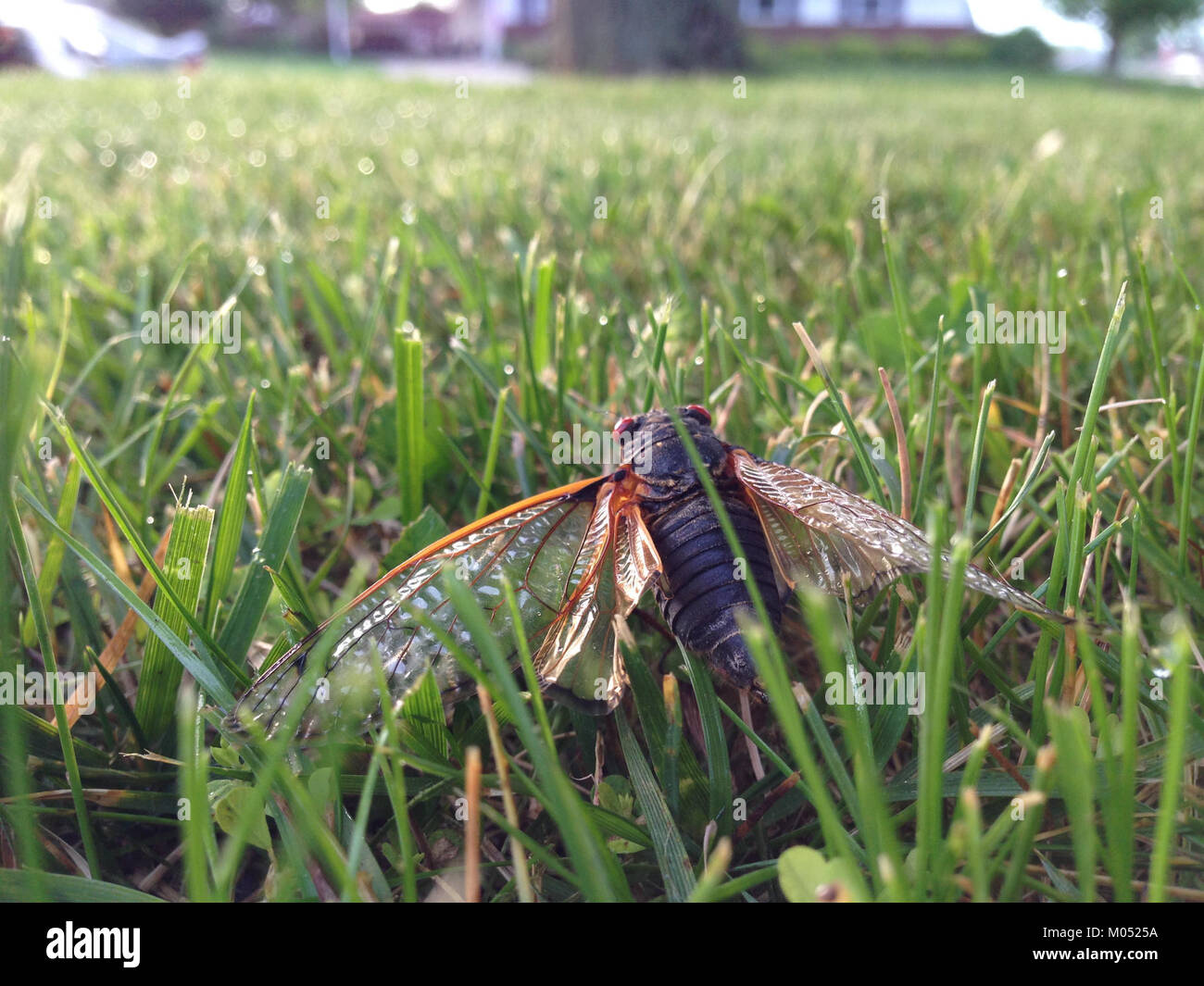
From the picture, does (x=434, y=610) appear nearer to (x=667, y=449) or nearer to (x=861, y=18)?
(x=667, y=449)

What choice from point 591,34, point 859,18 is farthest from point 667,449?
point 859,18

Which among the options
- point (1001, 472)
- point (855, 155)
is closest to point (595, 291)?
point (1001, 472)

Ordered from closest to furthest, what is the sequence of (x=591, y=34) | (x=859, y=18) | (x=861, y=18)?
(x=591, y=34), (x=861, y=18), (x=859, y=18)

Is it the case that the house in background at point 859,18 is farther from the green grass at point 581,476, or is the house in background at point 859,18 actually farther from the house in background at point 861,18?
the green grass at point 581,476

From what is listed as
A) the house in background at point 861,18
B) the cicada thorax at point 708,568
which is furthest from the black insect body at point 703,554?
the house in background at point 861,18
